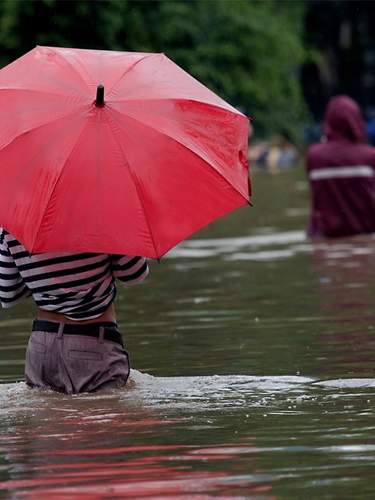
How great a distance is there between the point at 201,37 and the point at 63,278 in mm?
32725

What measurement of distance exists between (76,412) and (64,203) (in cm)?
97

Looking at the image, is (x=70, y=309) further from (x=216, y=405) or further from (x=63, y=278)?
(x=216, y=405)

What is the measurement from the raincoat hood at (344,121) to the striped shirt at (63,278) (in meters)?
12.5

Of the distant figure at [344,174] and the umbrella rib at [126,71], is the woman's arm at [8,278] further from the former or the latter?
the distant figure at [344,174]

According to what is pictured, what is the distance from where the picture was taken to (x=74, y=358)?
9.09 metres

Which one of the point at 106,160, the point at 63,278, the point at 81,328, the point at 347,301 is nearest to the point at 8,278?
the point at 63,278

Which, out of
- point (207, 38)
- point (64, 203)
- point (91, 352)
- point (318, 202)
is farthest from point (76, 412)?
point (207, 38)

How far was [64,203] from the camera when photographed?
8.77 m

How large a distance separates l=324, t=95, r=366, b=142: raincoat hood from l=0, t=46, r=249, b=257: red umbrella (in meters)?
12.4

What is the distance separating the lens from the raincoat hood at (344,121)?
21.5 m

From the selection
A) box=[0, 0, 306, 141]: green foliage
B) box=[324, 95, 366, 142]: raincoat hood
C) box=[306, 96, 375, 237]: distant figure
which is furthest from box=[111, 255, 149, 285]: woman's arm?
box=[0, 0, 306, 141]: green foliage

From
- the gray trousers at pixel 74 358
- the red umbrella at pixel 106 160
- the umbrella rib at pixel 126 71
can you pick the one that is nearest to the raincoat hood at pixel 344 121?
the umbrella rib at pixel 126 71

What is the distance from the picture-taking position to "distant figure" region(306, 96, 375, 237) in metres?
21.4

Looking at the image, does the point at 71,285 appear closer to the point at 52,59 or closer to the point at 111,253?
the point at 111,253
